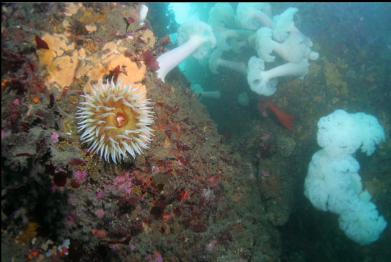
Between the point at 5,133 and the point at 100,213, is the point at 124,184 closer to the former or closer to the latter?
the point at 100,213

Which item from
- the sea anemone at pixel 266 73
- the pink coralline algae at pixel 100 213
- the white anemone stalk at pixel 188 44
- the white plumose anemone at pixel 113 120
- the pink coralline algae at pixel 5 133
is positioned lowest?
the pink coralline algae at pixel 100 213

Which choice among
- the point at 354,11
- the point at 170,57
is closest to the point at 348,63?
the point at 354,11

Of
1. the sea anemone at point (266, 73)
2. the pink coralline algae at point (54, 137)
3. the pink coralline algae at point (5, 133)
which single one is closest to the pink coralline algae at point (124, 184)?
the pink coralline algae at point (54, 137)

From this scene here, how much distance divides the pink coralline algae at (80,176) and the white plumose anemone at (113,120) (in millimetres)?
267

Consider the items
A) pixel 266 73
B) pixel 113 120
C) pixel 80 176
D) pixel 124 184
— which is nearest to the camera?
pixel 113 120

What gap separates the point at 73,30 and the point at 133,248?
8.65 ft

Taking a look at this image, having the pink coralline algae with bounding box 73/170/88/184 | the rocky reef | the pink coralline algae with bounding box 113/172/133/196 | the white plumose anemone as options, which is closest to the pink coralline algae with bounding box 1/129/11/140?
the rocky reef

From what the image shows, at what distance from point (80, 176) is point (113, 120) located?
2.48 ft

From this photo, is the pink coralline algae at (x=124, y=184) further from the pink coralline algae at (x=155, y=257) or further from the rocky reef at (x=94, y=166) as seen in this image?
the pink coralline algae at (x=155, y=257)

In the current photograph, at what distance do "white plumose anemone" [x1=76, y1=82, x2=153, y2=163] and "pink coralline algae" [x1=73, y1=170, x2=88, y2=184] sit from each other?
0.27 meters

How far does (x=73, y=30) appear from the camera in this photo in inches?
144

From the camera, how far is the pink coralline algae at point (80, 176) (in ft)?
11.3

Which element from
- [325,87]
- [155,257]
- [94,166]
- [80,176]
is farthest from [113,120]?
[325,87]

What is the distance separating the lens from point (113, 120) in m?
3.32
